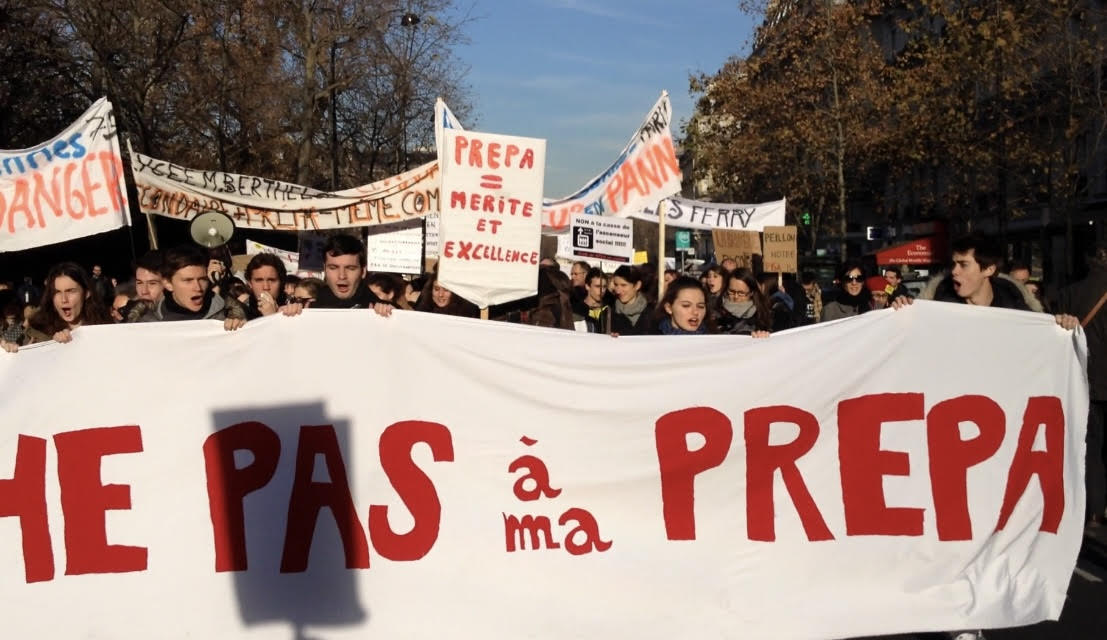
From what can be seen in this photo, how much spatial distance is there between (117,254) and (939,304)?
72.3ft

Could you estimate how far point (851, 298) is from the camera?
12117 mm

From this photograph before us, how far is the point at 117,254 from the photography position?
80.8 ft

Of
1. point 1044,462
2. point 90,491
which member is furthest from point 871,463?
point 90,491

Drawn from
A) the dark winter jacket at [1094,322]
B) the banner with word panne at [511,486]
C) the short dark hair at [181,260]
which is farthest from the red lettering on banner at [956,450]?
the short dark hair at [181,260]

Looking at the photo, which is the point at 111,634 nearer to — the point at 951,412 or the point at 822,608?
the point at 822,608

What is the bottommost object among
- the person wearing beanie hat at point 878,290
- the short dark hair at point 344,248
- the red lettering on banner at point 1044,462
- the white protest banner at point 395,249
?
the red lettering on banner at point 1044,462

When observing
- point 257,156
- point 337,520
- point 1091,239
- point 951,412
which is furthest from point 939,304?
point 1091,239

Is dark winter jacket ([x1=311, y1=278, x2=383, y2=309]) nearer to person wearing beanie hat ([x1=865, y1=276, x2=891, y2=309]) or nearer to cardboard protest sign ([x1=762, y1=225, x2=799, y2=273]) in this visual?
person wearing beanie hat ([x1=865, y1=276, x2=891, y2=309])

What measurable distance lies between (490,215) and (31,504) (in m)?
2.91

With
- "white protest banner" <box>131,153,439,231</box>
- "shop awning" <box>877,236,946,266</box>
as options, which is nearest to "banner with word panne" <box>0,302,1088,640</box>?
"white protest banner" <box>131,153,439,231</box>

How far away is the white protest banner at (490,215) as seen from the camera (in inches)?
265

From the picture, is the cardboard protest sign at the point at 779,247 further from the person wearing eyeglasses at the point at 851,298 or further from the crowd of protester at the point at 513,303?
the crowd of protester at the point at 513,303

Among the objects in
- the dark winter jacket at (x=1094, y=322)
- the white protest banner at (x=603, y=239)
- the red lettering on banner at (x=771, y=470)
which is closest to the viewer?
the red lettering on banner at (x=771, y=470)

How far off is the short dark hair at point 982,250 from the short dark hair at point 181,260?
3.41 meters
